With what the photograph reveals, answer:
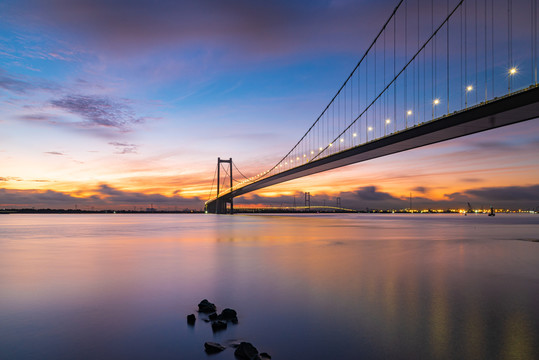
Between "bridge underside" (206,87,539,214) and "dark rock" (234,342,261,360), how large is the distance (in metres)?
20.3

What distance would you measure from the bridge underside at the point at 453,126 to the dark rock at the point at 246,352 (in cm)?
2033

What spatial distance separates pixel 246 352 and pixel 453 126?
24.0 metres

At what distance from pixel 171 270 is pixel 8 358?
623 centimetres

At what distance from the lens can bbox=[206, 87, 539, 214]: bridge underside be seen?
19.8 metres

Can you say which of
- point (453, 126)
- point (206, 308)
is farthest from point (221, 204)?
point (206, 308)

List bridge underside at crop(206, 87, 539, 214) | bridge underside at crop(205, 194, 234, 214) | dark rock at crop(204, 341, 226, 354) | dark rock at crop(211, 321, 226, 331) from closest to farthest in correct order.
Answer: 1. dark rock at crop(204, 341, 226, 354)
2. dark rock at crop(211, 321, 226, 331)
3. bridge underside at crop(206, 87, 539, 214)
4. bridge underside at crop(205, 194, 234, 214)

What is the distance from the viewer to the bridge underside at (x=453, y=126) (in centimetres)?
1980

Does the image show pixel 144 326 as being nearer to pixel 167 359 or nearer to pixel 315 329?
pixel 167 359

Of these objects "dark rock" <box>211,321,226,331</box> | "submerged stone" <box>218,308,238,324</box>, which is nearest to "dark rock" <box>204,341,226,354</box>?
"dark rock" <box>211,321,226,331</box>

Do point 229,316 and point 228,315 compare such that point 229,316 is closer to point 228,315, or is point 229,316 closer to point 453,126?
point 228,315

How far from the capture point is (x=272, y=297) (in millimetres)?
7133

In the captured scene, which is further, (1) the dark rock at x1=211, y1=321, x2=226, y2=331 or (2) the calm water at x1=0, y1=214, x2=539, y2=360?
(1) the dark rock at x1=211, y1=321, x2=226, y2=331

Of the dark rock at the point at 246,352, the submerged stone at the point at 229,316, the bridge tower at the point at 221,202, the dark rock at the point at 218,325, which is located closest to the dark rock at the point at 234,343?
the dark rock at the point at 246,352

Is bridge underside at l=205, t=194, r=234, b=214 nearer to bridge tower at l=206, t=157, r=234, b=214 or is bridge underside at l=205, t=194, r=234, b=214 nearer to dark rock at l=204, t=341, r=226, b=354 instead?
bridge tower at l=206, t=157, r=234, b=214
